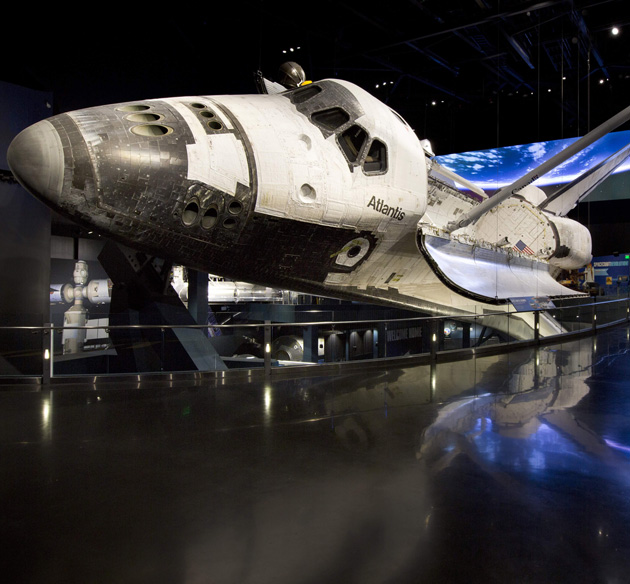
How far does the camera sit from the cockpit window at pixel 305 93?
5.45 meters

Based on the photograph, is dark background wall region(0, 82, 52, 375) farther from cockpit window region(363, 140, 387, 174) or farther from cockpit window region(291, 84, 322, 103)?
cockpit window region(363, 140, 387, 174)

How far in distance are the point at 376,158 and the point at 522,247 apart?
7226mm

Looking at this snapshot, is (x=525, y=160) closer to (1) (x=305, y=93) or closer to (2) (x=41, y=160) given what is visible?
(1) (x=305, y=93)

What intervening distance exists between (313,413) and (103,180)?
2.68 m

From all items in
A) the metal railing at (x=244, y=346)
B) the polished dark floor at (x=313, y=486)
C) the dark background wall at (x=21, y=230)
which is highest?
the dark background wall at (x=21, y=230)

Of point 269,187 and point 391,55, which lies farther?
point 391,55

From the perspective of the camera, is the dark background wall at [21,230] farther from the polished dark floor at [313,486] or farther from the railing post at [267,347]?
the railing post at [267,347]

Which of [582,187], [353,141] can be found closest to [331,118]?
[353,141]

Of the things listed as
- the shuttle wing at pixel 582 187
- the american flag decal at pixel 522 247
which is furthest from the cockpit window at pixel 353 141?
the shuttle wing at pixel 582 187

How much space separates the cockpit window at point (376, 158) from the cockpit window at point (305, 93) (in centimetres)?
95

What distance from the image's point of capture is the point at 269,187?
4.55 m

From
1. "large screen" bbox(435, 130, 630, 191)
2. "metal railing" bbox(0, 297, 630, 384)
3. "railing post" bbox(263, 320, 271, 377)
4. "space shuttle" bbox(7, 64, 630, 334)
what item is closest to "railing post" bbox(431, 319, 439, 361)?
"metal railing" bbox(0, 297, 630, 384)

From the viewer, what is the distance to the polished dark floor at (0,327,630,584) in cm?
180

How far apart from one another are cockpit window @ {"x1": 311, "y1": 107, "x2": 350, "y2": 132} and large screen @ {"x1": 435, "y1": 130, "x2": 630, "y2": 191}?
11135mm
